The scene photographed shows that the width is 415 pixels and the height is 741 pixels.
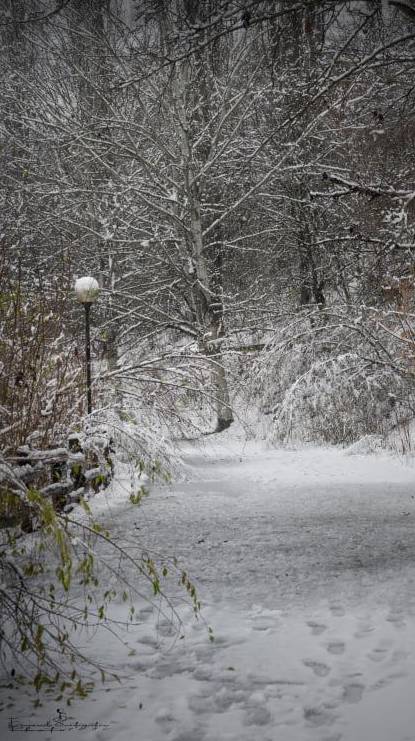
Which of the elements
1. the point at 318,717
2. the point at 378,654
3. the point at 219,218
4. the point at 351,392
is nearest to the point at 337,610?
the point at 378,654

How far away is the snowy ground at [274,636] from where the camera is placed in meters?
2.75

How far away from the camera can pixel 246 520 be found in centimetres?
654

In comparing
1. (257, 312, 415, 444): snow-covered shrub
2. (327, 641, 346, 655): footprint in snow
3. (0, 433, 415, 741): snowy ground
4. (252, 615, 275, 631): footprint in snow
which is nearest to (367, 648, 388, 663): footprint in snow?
(0, 433, 415, 741): snowy ground

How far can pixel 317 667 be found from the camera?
323 cm

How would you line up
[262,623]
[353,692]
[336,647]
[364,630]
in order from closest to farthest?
[353,692] < [336,647] < [364,630] < [262,623]

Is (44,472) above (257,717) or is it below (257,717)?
above

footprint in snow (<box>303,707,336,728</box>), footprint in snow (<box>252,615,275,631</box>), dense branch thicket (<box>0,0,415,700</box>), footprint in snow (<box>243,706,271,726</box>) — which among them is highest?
dense branch thicket (<box>0,0,415,700</box>)

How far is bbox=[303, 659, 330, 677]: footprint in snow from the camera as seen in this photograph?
124 inches

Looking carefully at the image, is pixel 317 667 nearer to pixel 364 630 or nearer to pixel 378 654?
pixel 378 654

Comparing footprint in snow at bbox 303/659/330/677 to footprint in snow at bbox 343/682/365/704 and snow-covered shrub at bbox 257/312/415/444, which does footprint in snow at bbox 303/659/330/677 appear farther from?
snow-covered shrub at bbox 257/312/415/444

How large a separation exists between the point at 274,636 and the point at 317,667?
1.50 ft

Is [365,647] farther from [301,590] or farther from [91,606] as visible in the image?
[91,606]

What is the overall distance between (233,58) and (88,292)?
291 inches

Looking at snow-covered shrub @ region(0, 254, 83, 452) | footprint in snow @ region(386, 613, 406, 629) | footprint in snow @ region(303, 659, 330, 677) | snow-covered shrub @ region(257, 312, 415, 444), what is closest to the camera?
footprint in snow @ region(303, 659, 330, 677)
